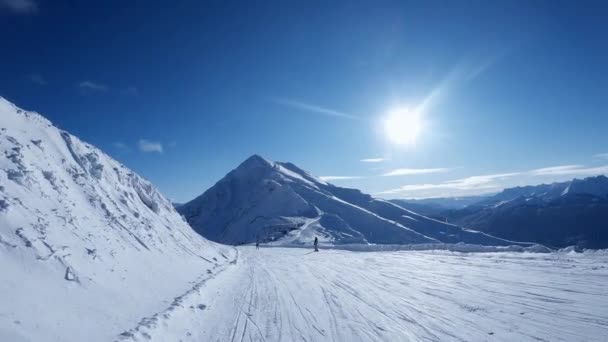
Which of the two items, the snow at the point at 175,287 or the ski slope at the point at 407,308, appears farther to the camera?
the ski slope at the point at 407,308

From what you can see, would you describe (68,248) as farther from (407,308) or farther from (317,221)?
(317,221)

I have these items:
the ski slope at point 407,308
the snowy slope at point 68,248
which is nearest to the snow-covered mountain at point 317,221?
the snowy slope at point 68,248

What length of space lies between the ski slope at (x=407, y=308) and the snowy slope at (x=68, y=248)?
3.41 ft

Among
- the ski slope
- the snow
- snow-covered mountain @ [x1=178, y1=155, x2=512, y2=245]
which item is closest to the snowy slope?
the snow

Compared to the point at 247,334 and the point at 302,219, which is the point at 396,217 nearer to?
the point at 302,219

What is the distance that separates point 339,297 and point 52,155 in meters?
11.7

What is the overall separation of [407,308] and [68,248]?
9.14 meters

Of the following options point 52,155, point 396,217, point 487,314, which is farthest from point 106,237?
point 396,217

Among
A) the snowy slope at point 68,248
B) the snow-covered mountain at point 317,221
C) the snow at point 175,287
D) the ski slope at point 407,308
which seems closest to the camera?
the snowy slope at point 68,248

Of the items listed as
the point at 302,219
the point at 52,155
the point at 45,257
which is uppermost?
the point at 302,219

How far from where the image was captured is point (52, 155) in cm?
1330

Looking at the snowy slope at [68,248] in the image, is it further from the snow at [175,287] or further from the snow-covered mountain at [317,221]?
the snow-covered mountain at [317,221]

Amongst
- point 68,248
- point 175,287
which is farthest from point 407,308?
point 68,248

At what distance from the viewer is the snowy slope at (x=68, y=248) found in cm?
666
